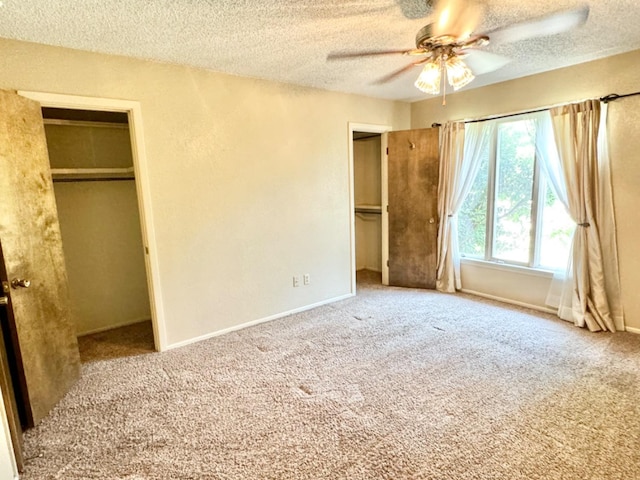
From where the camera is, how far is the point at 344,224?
429 cm

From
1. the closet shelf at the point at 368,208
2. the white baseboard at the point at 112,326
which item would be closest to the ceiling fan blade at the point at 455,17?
the closet shelf at the point at 368,208

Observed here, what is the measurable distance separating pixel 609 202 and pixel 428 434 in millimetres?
2786

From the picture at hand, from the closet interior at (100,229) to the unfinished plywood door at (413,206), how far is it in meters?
3.13

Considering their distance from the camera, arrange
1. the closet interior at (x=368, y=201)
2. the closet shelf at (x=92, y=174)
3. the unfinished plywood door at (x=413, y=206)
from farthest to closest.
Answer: the closet interior at (x=368, y=201)
the unfinished plywood door at (x=413, y=206)
the closet shelf at (x=92, y=174)

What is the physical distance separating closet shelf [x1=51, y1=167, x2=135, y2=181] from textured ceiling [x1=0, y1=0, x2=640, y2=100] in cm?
111

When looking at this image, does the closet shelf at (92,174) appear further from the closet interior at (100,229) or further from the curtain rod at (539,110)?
the curtain rod at (539,110)

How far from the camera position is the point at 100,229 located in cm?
362

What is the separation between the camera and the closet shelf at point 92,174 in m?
3.18

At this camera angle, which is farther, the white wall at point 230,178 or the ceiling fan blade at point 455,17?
the white wall at point 230,178

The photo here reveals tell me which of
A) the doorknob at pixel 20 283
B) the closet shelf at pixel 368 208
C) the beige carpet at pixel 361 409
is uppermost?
the closet shelf at pixel 368 208

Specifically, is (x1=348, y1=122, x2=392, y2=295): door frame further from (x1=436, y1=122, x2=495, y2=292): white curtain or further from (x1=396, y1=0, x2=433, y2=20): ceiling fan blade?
(x1=396, y1=0, x2=433, y2=20): ceiling fan blade

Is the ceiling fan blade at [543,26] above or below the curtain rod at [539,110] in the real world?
above

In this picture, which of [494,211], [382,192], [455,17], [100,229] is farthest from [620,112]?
[100,229]

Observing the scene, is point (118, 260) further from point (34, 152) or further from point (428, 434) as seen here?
point (428, 434)
